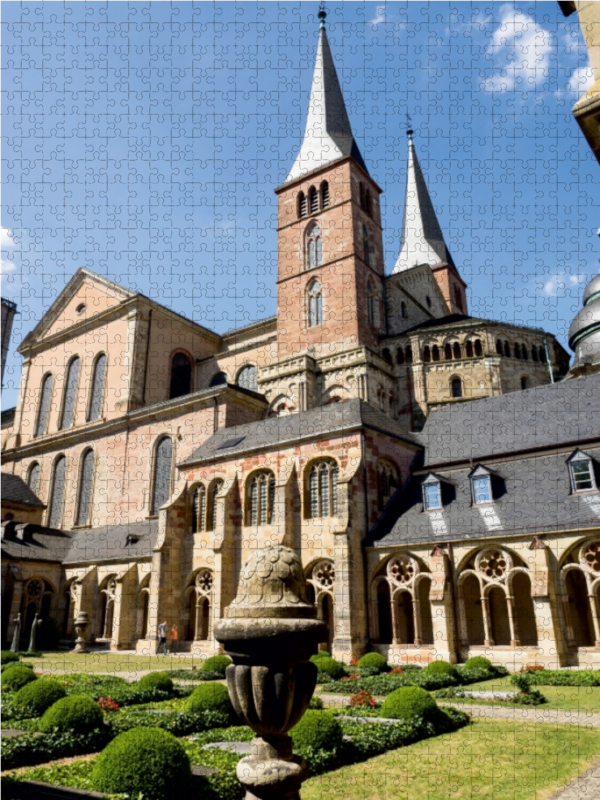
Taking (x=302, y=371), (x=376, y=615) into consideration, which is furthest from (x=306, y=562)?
(x=302, y=371)

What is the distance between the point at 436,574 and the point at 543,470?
699cm

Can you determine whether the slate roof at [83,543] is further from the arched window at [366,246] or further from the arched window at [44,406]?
the arched window at [366,246]

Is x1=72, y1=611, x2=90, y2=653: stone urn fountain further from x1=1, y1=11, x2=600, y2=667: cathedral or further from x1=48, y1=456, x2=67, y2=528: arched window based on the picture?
x1=48, y1=456, x2=67, y2=528: arched window

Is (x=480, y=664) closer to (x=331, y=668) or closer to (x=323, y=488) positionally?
(x=331, y=668)

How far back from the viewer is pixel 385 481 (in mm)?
29938

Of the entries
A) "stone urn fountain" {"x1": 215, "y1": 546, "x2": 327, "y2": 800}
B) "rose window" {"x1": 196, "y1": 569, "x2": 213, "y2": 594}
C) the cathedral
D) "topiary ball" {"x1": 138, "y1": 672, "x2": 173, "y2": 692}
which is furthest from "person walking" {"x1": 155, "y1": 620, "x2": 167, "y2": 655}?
"stone urn fountain" {"x1": 215, "y1": 546, "x2": 327, "y2": 800}

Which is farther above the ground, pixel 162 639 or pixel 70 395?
pixel 70 395

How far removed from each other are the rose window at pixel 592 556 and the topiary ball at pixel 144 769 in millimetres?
18135

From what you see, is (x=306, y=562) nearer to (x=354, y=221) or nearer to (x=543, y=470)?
(x=543, y=470)

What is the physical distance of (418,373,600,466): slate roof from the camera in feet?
91.6

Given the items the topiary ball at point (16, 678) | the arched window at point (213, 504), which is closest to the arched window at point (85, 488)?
the arched window at point (213, 504)

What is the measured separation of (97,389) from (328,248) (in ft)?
81.0

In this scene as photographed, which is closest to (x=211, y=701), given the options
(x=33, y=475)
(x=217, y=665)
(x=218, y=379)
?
(x=217, y=665)

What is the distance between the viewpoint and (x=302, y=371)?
45500 millimetres
